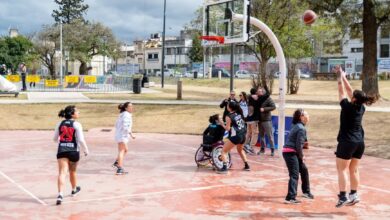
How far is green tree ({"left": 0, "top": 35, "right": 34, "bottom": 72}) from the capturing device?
7681 centimetres

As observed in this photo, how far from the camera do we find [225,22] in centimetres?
1661

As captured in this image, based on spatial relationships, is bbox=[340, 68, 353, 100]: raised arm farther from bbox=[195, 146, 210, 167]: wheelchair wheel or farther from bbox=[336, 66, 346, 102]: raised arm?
bbox=[195, 146, 210, 167]: wheelchair wheel

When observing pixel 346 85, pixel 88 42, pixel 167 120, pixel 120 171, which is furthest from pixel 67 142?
pixel 88 42

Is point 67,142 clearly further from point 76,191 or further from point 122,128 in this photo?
point 122,128

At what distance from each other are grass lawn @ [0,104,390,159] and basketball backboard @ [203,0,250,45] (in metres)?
4.05

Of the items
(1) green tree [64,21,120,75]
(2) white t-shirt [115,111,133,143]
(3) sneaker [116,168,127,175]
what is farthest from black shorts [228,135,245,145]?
(1) green tree [64,21,120,75]

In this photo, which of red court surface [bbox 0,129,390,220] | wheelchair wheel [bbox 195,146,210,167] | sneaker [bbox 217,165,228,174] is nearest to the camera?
red court surface [bbox 0,129,390,220]

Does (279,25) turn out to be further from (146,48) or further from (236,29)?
(146,48)

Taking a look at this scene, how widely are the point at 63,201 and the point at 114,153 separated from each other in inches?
220

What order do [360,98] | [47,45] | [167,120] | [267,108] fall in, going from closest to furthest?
[360,98]
[267,108]
[167,120]
[47,45]

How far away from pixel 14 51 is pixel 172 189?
74.3 meters

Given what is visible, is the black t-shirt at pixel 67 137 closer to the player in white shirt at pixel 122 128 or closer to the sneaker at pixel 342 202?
the player in white shirt at pixel 122 128

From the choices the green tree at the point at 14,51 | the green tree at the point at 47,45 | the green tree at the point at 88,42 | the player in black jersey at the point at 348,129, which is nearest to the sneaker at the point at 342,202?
the player in black jersey at the point at 348,129

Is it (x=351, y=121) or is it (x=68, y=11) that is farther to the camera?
(x=68, y=11)
